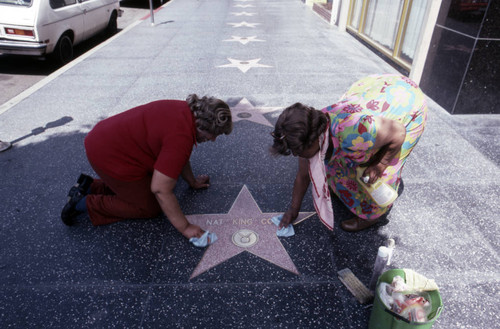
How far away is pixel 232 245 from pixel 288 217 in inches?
20.3

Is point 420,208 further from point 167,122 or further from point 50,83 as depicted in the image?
point 50,83

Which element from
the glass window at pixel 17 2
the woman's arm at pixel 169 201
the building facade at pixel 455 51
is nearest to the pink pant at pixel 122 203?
the woman's arm at pixel 169 201

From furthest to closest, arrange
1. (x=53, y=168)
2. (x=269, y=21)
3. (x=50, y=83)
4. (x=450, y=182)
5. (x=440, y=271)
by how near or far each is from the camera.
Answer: (x=269, y=21)
(x=50, y=83)
(x=53, y=168)
(x=450, y=182)
(x=440, y=271)

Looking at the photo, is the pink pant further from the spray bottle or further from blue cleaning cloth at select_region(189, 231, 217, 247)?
the spray bottle

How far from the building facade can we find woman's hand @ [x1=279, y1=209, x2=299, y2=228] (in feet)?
11.1

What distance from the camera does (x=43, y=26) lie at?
6504 millimetres

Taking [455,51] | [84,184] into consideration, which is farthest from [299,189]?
[455,51]

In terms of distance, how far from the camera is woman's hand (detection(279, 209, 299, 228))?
2.81m

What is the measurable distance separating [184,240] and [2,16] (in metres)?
6.16

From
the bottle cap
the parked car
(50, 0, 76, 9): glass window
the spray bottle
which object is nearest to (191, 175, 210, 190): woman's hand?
the spray bottle

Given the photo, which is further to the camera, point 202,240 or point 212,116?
point 202,240

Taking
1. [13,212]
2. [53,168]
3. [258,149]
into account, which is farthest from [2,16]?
[258,149]

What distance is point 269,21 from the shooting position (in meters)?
11.2

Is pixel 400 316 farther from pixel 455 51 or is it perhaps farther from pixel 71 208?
pixel 455 51
